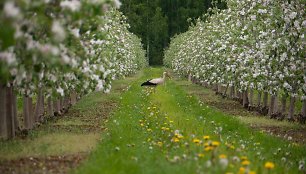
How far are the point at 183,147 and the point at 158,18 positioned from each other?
97074 mm

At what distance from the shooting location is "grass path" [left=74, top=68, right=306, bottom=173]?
9742 millimetres

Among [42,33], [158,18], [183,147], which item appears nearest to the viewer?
[42,33]

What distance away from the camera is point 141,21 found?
10738 centimetres

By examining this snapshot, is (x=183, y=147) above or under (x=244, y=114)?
above

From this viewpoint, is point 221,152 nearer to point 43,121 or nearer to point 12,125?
point 12,125

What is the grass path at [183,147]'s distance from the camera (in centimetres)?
974

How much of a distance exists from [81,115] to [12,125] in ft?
23.2

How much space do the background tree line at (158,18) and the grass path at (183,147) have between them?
3201 inches

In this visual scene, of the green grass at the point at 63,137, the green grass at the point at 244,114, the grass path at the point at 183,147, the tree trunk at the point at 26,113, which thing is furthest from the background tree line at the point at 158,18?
the tree trunk at the point at 26,113

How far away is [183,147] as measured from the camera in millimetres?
12320

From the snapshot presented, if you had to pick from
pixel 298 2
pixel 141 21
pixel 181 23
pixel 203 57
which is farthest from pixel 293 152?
pixel 181 23

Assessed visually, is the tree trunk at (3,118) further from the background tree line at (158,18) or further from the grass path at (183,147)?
the background tree line at (158,18)

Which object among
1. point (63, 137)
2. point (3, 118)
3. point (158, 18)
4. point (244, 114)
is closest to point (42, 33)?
point (3, 118)

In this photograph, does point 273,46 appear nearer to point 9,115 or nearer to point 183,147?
point 183,147
